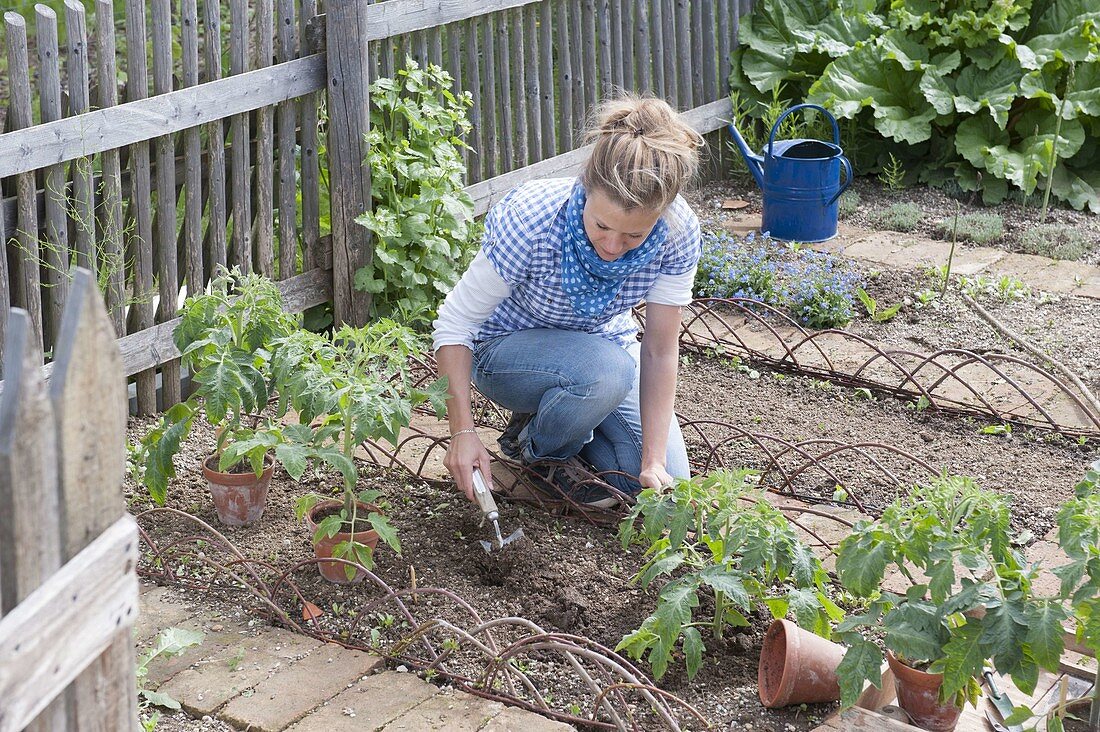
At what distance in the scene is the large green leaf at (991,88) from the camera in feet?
22.4

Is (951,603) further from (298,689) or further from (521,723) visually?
(298,689)

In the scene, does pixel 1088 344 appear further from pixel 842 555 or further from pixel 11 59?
pixel 11 59

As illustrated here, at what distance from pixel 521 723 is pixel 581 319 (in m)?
1.37

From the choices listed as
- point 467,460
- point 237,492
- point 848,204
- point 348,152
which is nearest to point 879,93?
point 848,204

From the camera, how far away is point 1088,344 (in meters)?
4.94

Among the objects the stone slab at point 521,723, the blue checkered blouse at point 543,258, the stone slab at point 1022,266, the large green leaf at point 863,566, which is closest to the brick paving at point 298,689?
the stone slab at point 521,723

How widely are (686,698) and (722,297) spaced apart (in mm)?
2977

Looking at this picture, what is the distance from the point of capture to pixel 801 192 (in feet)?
20.5

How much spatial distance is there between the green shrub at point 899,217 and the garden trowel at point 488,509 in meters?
4.03

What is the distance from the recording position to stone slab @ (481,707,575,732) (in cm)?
252

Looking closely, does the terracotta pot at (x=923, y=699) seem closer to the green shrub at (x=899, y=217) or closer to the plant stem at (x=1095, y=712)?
the plant stem at (x=1095, y=712)

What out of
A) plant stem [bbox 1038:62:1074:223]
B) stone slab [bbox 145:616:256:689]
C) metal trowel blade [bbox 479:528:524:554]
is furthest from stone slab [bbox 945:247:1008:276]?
stone slab [bbox 145:616:256:689]

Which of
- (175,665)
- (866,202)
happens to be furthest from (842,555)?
(866,202)

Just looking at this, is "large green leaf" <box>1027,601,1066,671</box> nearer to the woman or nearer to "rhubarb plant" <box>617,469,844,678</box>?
"rhubarb plant" <box>617,469,844,678</box>
